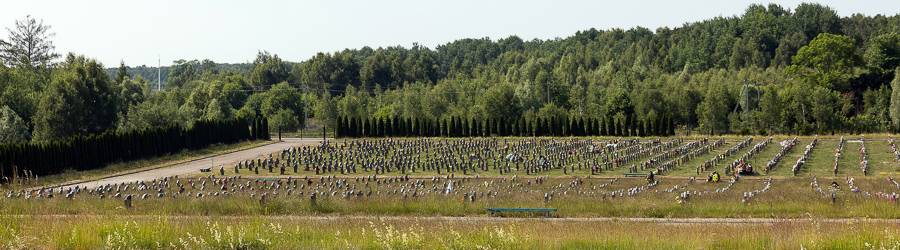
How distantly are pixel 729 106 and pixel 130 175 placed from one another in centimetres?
7425

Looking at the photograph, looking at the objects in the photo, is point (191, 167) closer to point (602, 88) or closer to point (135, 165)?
point (135, 165)

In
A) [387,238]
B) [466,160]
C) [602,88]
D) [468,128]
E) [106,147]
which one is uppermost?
[602,88]

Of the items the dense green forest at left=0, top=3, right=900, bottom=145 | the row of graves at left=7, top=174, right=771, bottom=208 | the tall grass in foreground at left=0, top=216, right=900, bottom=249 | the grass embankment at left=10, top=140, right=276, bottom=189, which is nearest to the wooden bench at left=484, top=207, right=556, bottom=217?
the tall grass in foreground at left=0, top=216, right=900, bottom=249

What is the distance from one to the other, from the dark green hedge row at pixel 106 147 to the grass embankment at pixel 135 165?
590 mm

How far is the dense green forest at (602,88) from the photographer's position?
70188 millimetres

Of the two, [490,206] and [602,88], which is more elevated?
[602,88]

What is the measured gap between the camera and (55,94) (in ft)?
207

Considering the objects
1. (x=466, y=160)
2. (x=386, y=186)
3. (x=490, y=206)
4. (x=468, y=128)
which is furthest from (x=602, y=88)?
(x=490, y=206)

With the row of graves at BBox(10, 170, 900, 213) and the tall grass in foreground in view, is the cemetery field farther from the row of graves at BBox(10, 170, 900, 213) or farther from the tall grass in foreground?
the row of graves at BBox(10, 170, 900, 213)

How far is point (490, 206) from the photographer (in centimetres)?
1986

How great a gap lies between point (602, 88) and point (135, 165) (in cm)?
7072

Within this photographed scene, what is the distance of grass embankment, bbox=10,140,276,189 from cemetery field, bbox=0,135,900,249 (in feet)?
16.7

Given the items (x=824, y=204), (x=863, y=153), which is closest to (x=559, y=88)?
(x=863, y=153)

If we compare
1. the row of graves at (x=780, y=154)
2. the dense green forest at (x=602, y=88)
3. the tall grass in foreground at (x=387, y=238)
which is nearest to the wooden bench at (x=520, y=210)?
the tall grass in foreground at (x=387, y=238)
